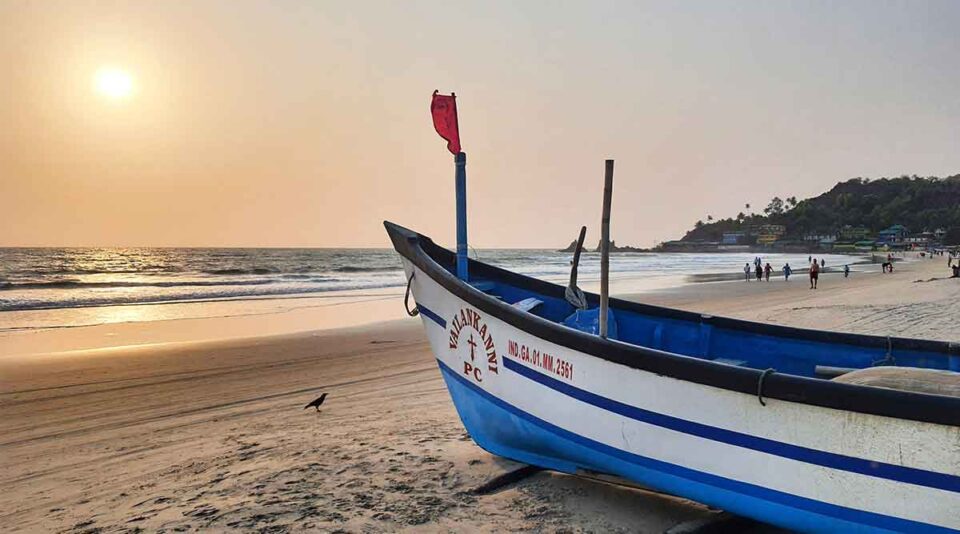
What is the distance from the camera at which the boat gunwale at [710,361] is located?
2.78m

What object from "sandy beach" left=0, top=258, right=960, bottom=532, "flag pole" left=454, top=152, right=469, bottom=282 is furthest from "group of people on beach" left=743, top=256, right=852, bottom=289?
"flag pole" left=454, top=152, right=469, bottom=282

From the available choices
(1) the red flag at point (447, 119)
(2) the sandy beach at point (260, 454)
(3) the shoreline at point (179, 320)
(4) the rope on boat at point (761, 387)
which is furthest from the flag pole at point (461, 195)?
(3) the shoreline at point (179, 320)

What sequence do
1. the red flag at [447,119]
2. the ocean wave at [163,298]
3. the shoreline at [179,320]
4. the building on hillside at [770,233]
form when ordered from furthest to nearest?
the building on hillside at [770,233], the ocean wave at [163,298], the shoreline at [179,320], the red flag at [447,119]

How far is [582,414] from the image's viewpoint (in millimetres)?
3971

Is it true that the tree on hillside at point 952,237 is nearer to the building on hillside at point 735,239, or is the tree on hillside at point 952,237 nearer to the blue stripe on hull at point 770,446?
the building on hillside at point 735,239

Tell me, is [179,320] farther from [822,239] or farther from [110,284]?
[822,239]

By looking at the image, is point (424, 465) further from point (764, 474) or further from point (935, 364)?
point (935, 364)

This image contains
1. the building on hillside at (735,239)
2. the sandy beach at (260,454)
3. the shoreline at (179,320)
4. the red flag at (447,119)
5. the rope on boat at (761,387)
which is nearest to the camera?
the rope on boat at (761,387)

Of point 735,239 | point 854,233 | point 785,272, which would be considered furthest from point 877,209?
point 785,272

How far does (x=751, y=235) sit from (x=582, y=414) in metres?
173

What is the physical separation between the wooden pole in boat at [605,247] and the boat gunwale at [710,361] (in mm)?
172

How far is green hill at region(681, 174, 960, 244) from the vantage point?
427 feet

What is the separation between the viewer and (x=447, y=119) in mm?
4965

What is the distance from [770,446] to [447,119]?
3.17m
